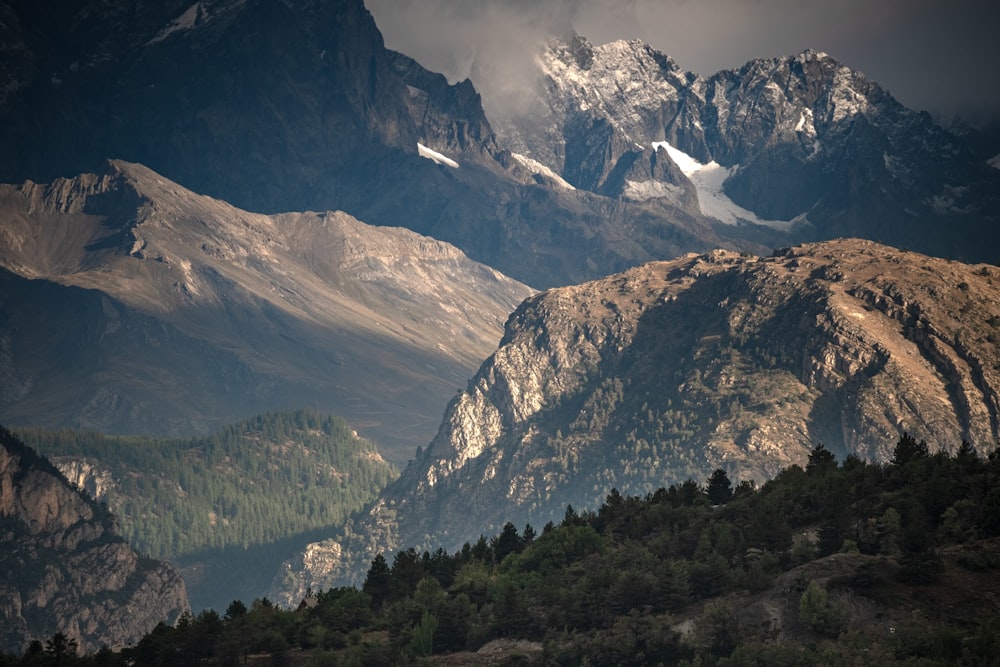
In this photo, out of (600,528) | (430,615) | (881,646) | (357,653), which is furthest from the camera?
(600,528)

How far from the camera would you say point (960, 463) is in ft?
469

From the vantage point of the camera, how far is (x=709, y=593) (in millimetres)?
129250

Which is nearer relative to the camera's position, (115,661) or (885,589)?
(885,589)

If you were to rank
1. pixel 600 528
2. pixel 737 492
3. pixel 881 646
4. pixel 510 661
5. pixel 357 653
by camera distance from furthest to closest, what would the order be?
pixel 737 492 → pixel 600 528 → pixel 357 653 → pixel 510 661 → pixel 881 646

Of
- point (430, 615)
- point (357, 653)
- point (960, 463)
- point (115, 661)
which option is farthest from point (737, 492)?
point (115, 661)

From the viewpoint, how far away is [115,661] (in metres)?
137

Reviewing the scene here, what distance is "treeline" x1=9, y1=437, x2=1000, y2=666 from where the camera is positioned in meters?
110

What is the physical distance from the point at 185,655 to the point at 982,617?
76.4 metres

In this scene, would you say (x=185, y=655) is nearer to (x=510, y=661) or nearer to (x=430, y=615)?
(x=430, y=615)

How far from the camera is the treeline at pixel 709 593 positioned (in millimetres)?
109688

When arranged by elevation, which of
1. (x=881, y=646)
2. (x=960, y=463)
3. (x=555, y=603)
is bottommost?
(x=555, y=603)

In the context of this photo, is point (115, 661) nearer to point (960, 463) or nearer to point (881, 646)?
point (881, 646)

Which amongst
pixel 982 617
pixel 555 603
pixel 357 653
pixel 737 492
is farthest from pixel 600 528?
pixel 982 617

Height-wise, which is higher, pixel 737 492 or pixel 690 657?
A: pixel 737 492
